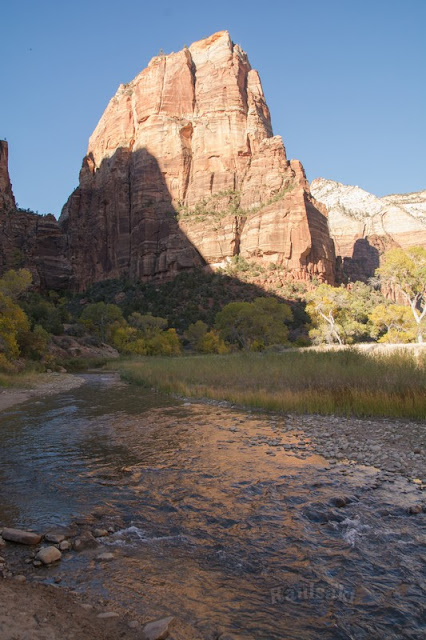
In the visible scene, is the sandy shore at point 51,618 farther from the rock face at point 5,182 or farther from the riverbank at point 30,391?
the rock face at point 5,182

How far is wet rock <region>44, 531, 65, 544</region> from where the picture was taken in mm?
3898

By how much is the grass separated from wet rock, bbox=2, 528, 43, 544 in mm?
8223

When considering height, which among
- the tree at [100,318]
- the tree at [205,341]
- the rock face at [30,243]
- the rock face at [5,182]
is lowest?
the tree at [205,341]

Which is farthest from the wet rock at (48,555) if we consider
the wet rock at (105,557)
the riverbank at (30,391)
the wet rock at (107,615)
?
the riverbank at (30,391)

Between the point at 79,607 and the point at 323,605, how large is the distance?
1.81 meters

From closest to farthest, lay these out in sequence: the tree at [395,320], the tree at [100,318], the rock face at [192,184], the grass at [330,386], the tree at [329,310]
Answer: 1. the grass at [330,386]
2. the tree at [395,320]
3. the tree at [329,310]
4. the tree at [100,318]
5. the rock face at [192,184]

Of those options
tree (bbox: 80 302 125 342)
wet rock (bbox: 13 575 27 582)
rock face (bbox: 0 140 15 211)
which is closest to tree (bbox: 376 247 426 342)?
wet rock (bbox: 13 575 27 582)

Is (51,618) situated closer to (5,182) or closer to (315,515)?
(315,515)

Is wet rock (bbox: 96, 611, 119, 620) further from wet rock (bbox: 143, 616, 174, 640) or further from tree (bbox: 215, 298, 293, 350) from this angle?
tree (bbox: 215, 298, 293, 350)

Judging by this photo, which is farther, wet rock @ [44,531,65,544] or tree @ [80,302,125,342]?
tree @ [80,302,125,342]

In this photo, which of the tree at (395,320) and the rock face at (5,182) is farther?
the rock face at (5,182)

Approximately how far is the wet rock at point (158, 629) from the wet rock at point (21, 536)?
177cm

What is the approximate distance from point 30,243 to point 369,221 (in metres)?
138

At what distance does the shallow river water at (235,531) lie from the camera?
9.55 ft
